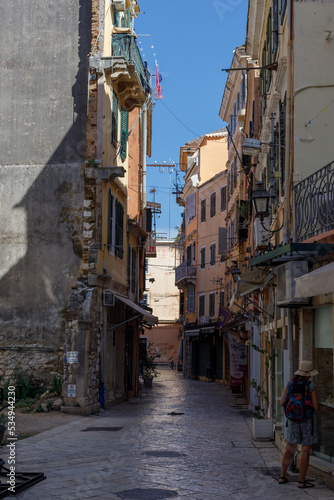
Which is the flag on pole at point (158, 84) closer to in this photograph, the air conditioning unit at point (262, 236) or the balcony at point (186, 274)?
the balcony at point (186, 274)

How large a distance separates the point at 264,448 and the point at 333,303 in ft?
15.6

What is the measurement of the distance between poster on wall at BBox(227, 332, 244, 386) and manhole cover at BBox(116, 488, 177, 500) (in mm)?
16965

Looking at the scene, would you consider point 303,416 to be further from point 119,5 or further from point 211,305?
point 211,305

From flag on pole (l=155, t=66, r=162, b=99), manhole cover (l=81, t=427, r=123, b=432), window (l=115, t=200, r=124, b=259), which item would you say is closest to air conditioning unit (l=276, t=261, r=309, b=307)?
manhole cover (l=81, t=427, r=123, b=432)

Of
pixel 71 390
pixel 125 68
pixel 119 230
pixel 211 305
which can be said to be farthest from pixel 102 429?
pixel 211 305

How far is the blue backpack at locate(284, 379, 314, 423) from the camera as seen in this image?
8.97m

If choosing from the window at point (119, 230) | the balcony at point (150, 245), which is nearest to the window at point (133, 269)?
the window at point (119, 230)

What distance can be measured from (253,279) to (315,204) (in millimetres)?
5844

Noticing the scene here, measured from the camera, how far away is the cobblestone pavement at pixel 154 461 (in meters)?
8.58

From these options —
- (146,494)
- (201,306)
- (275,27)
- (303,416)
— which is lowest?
(146,494)

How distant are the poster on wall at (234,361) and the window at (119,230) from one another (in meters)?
5.34

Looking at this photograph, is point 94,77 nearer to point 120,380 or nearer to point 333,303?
point 120,380

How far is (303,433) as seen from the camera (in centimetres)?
896

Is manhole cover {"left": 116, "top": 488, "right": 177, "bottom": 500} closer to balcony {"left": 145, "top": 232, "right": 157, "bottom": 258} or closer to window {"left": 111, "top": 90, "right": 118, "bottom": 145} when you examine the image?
window {"left": 111, "top": 90, "right": 118, "bottom": 145}
